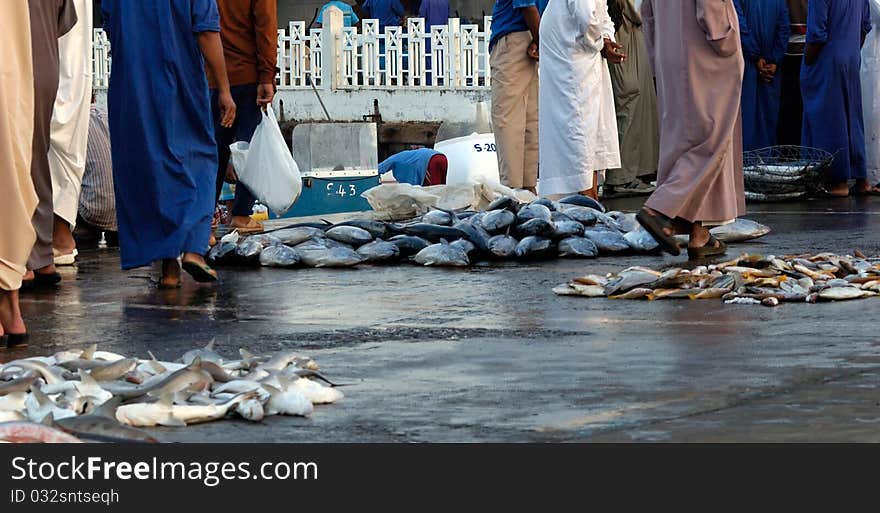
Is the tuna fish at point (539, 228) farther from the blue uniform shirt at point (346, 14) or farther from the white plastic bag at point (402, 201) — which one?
the blue uniform shirt at point (346, 14)

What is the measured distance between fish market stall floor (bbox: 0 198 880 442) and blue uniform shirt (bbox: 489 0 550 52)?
3.57 meters

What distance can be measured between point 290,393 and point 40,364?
2.82ft

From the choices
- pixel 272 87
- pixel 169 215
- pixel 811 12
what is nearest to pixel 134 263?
pixel 169 215

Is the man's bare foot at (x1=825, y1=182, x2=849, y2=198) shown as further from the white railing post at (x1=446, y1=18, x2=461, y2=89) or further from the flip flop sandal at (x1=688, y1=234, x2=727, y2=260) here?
the white railing post at (x1=446, y1=18, x2=461, y2=89)

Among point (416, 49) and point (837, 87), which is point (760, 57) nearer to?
point (837, 87)

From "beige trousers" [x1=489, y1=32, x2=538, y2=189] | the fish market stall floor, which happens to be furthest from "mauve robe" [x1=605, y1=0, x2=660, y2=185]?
the fish market stall floor

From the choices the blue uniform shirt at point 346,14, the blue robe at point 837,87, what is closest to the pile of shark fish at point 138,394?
the blue robe at point 837,87

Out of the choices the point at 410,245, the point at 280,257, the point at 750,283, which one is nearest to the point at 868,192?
the point at 410,245

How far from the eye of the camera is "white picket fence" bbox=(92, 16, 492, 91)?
22.5 meters

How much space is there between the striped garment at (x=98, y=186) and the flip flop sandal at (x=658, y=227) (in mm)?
4084

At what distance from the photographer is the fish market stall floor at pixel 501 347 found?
4.35 metres

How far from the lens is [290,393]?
4.66 metres

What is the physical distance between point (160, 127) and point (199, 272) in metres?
0.78
